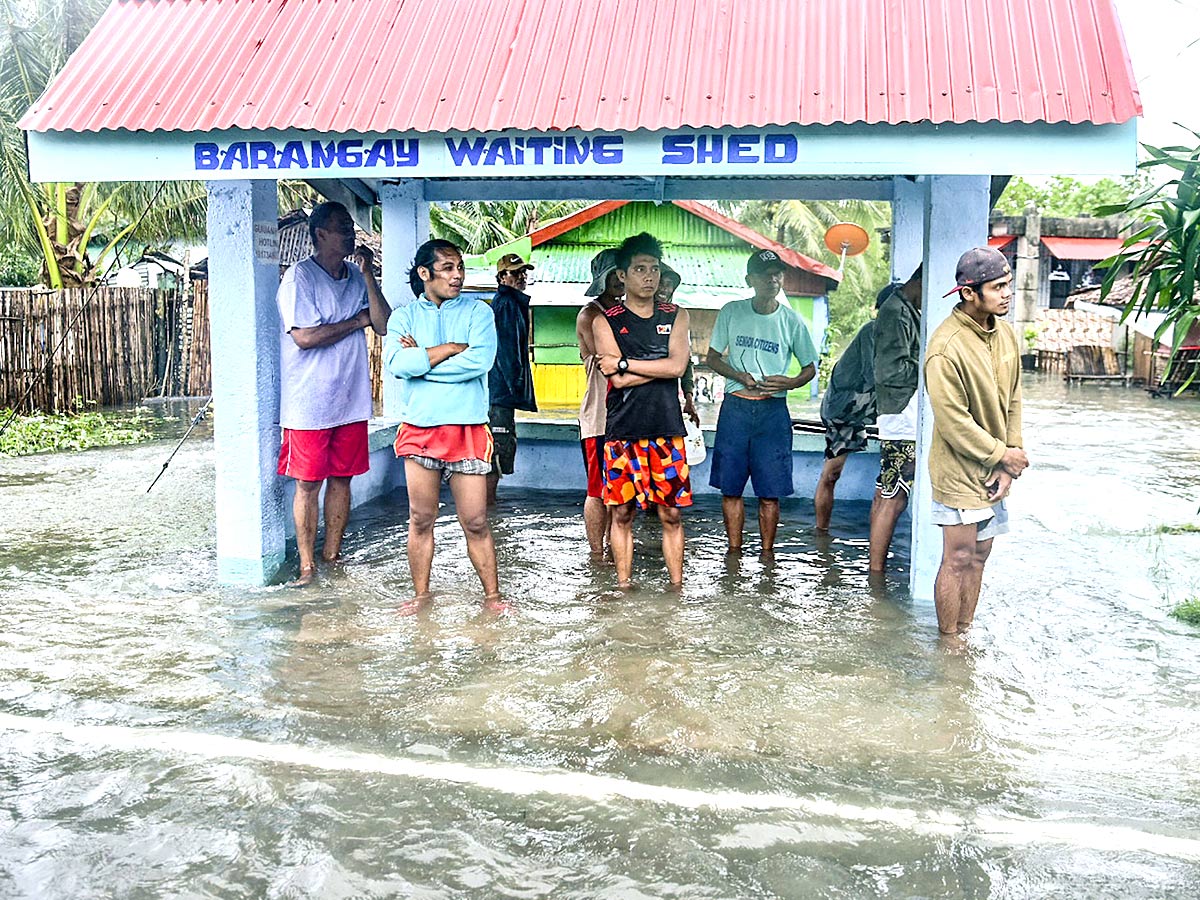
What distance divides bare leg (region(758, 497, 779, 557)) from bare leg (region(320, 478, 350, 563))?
101 inches

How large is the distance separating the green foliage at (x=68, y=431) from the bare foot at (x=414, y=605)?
8.40m

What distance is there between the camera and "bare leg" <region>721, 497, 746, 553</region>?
755 centimetres

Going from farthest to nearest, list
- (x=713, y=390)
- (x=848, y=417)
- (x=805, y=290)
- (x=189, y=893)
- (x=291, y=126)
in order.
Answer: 1. (x=805, y=290)
2. (x=713, y=390)
3. (x=848, y=417)
4. (x=291, y=126)
5. (x=189, y=893)

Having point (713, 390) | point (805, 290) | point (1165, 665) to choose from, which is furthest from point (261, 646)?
point (805, 290)

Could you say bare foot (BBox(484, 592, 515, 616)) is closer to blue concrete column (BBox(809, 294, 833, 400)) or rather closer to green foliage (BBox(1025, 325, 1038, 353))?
blue concrete column (BBox(809, 294, 833, 400))

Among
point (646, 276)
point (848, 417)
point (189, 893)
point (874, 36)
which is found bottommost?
point (189, 893)

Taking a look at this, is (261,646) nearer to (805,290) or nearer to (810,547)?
(810,547)

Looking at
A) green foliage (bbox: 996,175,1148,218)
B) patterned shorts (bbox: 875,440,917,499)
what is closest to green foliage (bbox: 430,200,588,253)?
patterned shorts (bbox: 875,440,917,499)

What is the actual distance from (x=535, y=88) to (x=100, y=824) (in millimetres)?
3839

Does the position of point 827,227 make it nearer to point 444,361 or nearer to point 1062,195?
point 1062,195

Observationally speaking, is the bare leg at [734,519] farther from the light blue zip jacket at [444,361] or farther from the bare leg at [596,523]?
the light blue zip jacket at [444,361]

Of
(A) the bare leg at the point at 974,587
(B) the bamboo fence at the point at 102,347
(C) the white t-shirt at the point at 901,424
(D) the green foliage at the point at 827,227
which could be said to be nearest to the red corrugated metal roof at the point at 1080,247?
(D) the green foliage at the point at 827,227

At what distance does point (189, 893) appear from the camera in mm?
3430

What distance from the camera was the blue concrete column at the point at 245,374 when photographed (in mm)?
6527
